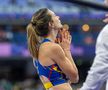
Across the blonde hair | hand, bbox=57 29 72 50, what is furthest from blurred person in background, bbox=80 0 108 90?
the blonde hair

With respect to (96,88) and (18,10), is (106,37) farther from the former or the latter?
(18,10)

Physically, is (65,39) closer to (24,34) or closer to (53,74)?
(53,74)

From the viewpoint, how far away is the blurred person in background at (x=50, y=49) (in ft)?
13.0

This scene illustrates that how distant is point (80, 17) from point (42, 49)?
1340cm

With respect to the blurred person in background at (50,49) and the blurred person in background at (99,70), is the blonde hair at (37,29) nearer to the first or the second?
the blurred person in background at (50,49)

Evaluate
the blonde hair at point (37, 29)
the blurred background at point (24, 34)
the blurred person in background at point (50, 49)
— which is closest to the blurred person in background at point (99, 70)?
the blurred person in background at point (50, 49)

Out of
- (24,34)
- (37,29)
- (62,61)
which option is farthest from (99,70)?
(24,34)

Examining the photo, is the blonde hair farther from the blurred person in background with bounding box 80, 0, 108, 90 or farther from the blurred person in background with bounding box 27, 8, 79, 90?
the blurred person in background with bounding box 80, 0, 108, 90

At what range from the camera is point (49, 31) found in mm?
4000

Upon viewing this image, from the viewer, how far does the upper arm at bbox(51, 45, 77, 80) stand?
3.92 meters

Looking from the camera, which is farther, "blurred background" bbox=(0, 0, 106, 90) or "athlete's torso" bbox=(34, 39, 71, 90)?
"blurred background" bbox=(0, 0, 106, 90)

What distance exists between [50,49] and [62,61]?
0.12 m

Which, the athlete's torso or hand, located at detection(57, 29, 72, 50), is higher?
hand, located at detection(57, 29, 72, 50)

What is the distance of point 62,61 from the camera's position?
3.94 meters
